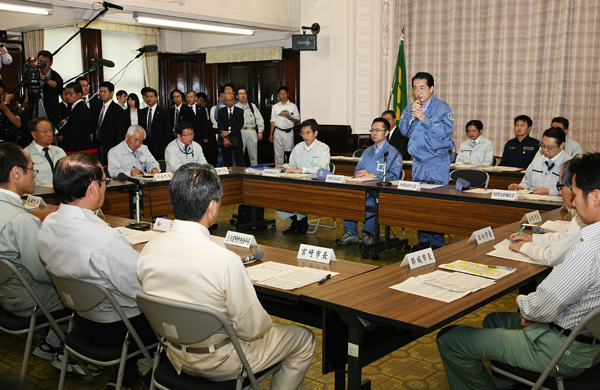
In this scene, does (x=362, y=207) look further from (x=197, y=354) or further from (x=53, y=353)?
(x=197, y=354)

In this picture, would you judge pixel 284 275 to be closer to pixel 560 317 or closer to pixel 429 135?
pixel 560 317

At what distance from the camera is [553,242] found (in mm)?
2217

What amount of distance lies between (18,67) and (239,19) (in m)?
4.50

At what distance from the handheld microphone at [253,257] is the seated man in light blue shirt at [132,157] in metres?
Answer: 3.00

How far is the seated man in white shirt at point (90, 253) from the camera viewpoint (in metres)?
1.96

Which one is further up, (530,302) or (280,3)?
(280,3)

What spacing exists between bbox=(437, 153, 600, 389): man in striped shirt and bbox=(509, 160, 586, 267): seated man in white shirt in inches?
12.1

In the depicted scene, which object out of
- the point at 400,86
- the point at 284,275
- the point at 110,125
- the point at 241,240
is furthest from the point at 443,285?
the point at 400,86

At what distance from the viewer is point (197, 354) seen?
165 cm

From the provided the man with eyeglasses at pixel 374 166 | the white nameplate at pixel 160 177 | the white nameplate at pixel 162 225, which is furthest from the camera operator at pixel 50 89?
the white nameplate at pixel 162 225

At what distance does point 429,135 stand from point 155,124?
15.1 ft

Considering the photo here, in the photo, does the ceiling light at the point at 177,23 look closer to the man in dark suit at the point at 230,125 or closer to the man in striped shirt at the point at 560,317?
the man in dark suit at the point at 230,125

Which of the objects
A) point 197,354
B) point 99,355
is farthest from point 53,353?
point 197,354

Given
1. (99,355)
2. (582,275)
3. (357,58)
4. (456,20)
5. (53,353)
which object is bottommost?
(53,353)
